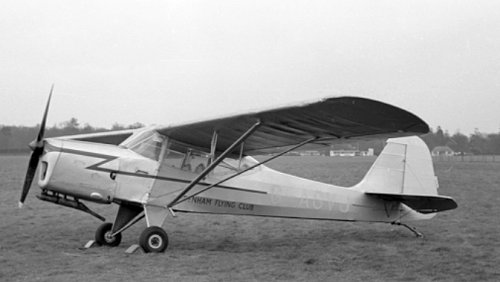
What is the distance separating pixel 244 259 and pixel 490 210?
10583 mm

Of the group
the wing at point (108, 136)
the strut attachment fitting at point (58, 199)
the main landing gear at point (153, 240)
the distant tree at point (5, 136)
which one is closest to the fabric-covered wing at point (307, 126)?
the main landing gear at point (153, 240)

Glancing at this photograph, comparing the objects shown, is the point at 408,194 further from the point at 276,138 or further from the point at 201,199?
the point at 201,199

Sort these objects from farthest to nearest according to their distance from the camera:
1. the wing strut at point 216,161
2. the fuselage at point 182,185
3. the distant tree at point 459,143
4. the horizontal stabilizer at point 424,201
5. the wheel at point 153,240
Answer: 1. the distant tree at point 459,143
2. the horizontal stabilizer at point 424,201
3. the fuselage at point 182,185
4. the wheel at point 153,240
5. the wing strut at point 216,161

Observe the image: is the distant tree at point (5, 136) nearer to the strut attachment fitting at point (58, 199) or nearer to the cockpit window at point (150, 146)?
the strut attachment fitting at point (58, 199)

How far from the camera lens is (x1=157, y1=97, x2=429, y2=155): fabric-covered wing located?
5.89 m

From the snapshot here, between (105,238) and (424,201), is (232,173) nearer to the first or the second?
(105,238)

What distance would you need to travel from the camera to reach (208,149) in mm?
8836

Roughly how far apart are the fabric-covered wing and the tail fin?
2.21 metres

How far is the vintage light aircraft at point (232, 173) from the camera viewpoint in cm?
713

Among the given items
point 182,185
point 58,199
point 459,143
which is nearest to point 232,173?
point 182,185

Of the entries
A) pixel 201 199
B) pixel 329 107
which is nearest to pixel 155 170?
pixel 201 199

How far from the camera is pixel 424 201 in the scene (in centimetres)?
923

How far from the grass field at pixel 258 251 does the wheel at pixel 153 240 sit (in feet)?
0.51

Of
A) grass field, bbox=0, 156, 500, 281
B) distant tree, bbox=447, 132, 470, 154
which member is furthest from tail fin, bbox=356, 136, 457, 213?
distant tree, bbox=447, 132, 470, 154
